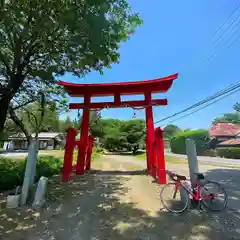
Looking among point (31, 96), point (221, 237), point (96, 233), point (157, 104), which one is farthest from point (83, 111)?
point (221, 237)

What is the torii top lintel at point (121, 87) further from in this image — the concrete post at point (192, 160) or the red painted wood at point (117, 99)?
the concrete post at point (192, 160)

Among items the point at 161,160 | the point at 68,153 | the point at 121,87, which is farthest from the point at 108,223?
the point at 121,87

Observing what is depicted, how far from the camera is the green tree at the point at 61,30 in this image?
4199mm

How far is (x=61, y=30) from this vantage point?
4910 mm

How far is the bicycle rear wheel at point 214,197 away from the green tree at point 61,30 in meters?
3.73

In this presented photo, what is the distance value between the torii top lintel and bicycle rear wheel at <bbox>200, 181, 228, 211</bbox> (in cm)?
484

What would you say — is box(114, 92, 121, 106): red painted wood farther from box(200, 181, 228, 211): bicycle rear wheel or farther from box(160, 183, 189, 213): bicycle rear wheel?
box(200, 181, 228, 211): bicycle rear wheel

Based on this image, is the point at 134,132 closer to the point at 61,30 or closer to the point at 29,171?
the point at 29,171

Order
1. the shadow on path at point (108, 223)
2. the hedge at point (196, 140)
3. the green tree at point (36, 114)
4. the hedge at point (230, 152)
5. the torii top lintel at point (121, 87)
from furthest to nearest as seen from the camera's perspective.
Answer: the hedge at point (196, 140), the hedge at point (230, 152), the green tree at point (36, 114), the torii top lintel at point (121, 87), the shadow on path at point (108, 223)

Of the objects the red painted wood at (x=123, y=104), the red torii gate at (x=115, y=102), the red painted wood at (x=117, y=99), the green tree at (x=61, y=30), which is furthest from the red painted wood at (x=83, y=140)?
the green tree at (x=61, y=30)

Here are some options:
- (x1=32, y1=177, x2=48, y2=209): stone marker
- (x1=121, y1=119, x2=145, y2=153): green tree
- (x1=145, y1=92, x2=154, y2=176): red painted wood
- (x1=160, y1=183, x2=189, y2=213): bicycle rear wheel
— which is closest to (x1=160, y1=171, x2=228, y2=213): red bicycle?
(x1=160, y1=183, x2=189, y2=213): bicycle rear wheel

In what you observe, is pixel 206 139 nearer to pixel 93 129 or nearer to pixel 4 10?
pixel 93 129

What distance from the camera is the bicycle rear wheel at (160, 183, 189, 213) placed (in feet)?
15.4

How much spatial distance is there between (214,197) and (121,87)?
5.76m
